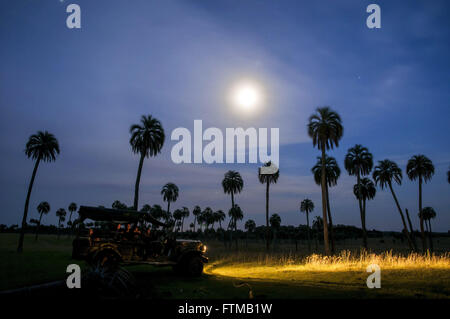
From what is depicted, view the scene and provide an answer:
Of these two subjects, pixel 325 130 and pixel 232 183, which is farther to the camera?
pixel 232 183

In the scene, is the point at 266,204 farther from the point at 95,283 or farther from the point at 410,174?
the point at 95,283

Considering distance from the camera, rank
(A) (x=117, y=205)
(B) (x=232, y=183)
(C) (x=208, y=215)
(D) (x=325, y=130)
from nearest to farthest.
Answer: (D) (x=325, y=130)
(B) (x=232, y=183)
(A) (x=117, y=205)
(C) (x=208, y=215)

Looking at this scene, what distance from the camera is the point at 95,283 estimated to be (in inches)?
140

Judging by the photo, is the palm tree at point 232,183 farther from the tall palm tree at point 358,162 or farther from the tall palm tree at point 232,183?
the tall palm tree at point 358,162

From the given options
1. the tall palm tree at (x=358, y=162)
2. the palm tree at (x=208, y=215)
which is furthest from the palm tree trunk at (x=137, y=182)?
the palm tree at (x=208, y=215)

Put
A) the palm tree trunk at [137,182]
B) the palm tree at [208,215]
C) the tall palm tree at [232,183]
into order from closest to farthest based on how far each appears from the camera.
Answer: the palm tree trunk at [137,182], the tall palm tree at [232,183], the palm tree at [208,215]

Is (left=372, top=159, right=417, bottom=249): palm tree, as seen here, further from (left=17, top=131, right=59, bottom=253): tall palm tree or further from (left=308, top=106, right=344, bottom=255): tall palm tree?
(left=17, top=131, right=59, bottom=253): tall palm tree

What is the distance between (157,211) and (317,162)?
7059 centimetres

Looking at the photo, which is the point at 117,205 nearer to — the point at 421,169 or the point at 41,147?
the point at 41,147

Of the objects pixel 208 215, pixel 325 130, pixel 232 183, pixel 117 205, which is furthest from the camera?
pixel 208 215

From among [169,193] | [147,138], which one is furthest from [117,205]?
[147,138]
